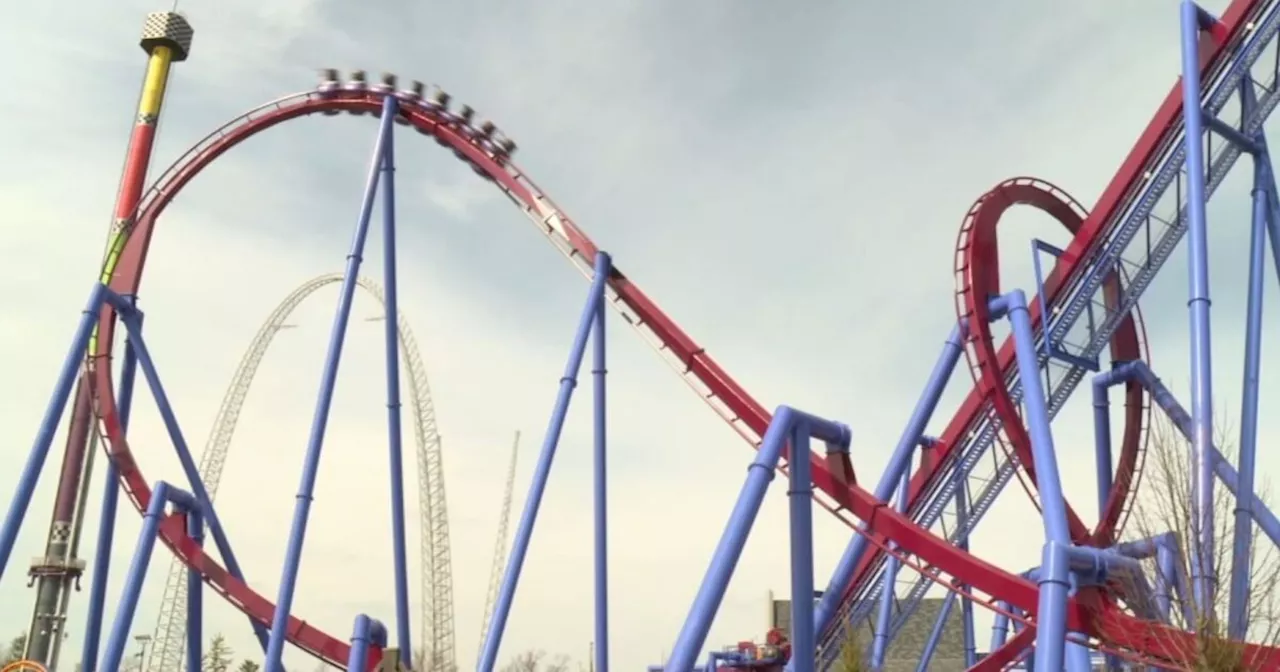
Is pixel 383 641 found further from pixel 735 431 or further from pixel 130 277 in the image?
pixel 130 277

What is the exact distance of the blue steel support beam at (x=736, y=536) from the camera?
9586 millimetres

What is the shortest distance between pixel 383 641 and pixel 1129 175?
39.1 feet

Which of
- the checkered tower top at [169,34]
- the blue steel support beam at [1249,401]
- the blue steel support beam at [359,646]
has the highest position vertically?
the checkered tower top at [169,34]

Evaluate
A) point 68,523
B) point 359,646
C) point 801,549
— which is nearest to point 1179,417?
point 801,549

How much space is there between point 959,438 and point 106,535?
43.0ft

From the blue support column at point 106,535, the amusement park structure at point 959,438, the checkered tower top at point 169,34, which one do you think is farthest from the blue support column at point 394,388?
→ the checkered tower top at point 169,34

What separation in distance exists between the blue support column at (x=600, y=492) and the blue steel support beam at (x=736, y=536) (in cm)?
545

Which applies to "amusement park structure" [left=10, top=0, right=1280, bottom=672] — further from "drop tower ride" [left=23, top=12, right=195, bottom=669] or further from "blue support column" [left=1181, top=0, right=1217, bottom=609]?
"drop tower ride" [left=23, top=12, right=195, bottom=669]

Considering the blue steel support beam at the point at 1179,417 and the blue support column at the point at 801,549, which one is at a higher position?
the blue steel support beam at the point at 1179,417

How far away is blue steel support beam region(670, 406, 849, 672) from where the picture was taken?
959 centimetres

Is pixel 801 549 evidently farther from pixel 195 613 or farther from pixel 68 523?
pixel 68 523

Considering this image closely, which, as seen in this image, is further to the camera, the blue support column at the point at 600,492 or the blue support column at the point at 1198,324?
the blue support column at the point at 600,492

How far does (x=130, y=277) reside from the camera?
18938 mm

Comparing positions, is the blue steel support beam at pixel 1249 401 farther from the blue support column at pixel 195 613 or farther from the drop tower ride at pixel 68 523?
the drop tower ride at pixel 68 523
